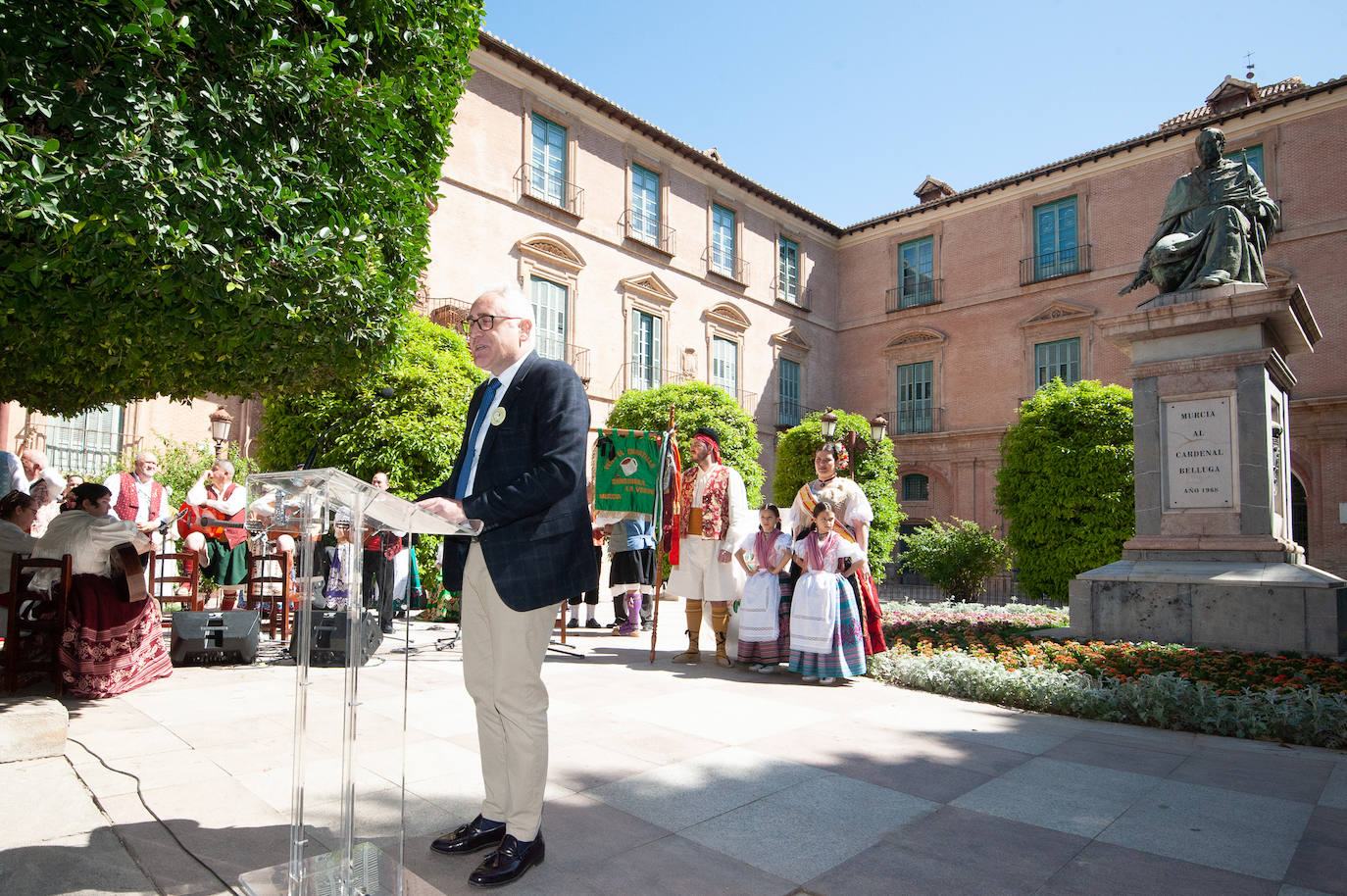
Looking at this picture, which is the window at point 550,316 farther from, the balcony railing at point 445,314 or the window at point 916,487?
the window at point 916,487

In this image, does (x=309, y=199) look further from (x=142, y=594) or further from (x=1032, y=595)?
(x=1032, y=595)

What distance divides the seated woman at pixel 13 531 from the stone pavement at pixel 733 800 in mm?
1277

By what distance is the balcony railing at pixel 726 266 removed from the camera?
87.5 ft

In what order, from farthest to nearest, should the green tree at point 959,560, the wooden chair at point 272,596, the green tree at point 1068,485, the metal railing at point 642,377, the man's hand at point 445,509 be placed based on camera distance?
the metal railing at point 642,377 < the green tree at point 959,560 < the green tree at point 1068,485 < the wooden chair at point 272,596 < the man's hand at point 445,509

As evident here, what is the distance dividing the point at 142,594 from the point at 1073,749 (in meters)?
6.23

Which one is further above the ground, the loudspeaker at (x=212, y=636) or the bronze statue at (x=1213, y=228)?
the bronze statue at (x=1213, y=228)

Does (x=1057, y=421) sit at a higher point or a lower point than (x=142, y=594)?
higher

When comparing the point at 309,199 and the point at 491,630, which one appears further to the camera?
the point at 309,199

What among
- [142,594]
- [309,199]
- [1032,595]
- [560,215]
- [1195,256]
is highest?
[560,215]

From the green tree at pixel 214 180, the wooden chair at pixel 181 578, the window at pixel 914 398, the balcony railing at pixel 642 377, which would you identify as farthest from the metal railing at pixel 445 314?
the window at pixel 914 398

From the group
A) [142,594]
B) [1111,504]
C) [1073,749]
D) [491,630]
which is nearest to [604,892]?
[491,630]

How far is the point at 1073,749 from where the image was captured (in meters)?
4.68

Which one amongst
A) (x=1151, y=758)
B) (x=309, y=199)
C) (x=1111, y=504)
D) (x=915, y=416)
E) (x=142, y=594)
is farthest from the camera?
(x=915, y=416)

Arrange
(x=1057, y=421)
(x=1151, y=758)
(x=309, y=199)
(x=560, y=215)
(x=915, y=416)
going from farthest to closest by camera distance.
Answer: (x=915, y=416), (x=560, y=215), (x=1057, y=421), (x=1151, y=758), (x=309, y=199)
